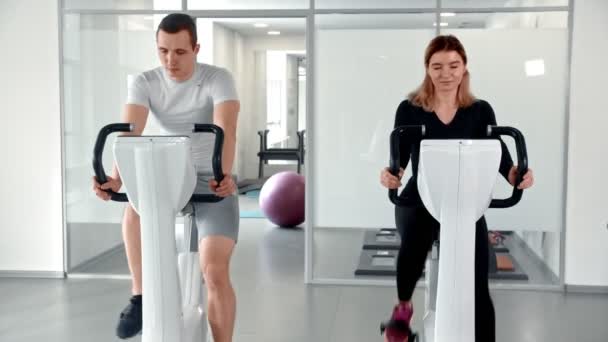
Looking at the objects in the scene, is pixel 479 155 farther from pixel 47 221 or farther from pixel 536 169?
pixel 47 221

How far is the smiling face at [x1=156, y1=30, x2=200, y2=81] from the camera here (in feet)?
8.66

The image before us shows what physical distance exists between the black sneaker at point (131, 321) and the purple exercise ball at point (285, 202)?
456cm

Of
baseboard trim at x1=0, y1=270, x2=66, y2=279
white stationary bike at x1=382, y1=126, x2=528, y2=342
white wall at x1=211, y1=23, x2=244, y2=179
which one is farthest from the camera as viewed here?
white wall at x1=211, y1=23, x2=244, y2=179

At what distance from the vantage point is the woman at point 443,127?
260 centimetres

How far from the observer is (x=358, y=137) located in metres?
5.05

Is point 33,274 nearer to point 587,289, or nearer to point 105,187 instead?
point 105,187

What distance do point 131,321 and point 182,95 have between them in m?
0.83

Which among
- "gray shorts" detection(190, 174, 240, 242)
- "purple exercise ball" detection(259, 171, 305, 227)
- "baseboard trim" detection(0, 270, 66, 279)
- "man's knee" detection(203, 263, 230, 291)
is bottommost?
"baseboard trim" detection(0, 270, 66, 279)

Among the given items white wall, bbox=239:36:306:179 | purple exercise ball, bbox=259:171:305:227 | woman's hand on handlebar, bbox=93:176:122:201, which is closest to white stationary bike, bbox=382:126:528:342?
woman's hand on handlebar, bbox=93:176:122:201

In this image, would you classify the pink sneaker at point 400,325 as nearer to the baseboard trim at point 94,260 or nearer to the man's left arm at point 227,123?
the man's left arm at point 227,123

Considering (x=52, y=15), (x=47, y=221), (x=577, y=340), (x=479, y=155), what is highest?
(x=52, y=15)

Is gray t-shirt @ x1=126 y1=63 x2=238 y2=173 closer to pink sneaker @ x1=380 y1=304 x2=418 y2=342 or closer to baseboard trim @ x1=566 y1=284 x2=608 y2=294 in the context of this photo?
pink sneaker @ x1=380 y1=304 x2=418 y2=342

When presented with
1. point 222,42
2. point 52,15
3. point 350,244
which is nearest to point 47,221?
Answer: point 52,15

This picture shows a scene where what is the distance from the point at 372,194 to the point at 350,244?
42 centimetres
